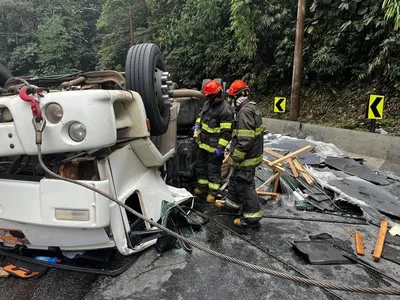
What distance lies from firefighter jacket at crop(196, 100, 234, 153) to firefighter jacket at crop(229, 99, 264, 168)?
67 cm

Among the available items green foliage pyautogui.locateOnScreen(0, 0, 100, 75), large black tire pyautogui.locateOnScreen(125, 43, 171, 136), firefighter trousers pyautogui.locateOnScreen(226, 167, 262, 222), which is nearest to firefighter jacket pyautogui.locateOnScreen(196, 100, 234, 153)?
firefighter trousers pyautogui.locateOnScreen(226, 167, 262, 222)

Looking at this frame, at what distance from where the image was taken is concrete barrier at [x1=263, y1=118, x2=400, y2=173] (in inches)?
183

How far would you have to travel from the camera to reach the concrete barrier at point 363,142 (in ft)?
15.3

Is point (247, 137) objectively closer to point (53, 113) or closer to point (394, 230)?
point (394, 230)

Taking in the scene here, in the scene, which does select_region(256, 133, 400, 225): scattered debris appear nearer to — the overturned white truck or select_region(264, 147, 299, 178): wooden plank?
select_region(264, 147, 299, 178): wooden plank

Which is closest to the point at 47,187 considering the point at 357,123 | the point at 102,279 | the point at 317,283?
the point at 102,279

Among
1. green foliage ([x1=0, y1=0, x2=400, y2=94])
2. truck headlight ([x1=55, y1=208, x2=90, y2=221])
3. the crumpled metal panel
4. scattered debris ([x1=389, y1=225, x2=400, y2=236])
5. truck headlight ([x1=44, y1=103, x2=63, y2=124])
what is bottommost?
scattered debris ([x1=389, y1=225, x2=400, y2=236])

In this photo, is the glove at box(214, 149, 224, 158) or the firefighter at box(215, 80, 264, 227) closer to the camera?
the firefighter at box(215, 80, 264, 227)

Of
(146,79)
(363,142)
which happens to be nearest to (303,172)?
(363,142)

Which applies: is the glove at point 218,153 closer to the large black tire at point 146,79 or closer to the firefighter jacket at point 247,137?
the firefighter jacket at point 247,137

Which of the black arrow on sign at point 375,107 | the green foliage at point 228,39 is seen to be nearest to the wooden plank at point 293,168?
the black arrow on sign at point 375,107

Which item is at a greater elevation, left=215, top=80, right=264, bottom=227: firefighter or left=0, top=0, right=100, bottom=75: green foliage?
left=0, top=0, right=100, bottom=75: green foliage

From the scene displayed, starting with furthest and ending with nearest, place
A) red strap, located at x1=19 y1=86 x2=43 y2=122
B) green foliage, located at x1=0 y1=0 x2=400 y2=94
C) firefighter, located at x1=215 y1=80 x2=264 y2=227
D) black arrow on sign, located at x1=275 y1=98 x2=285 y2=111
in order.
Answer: black arrow on sign, located at x1=275 y1=98 x2=285 y2=111 → green foliage, located at x1=0 y1=0 x2=400 y2=94 → firefighter, located at x1=215 y1=80 x2=264 y2=227 → red strap, located at x1=19 y1=86 x2=43 y2=122

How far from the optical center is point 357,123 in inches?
252
